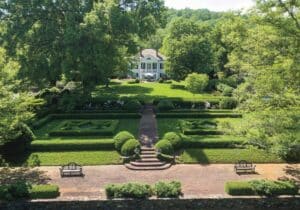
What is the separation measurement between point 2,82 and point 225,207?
1434 centimetres

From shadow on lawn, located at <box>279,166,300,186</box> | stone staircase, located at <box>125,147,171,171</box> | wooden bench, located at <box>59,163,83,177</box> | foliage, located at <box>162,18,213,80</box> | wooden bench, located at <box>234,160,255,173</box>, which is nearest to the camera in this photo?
shadow on lawn, located at <box>279,166,300,186</box>

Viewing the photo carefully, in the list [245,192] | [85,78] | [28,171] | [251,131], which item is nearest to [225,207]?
[245,192]

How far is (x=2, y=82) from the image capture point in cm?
2383

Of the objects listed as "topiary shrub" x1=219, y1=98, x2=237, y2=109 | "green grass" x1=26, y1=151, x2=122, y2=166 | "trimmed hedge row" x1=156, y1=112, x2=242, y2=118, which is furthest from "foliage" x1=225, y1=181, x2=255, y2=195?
"topiary shrub" x1=219, y1=98, x2=237, y2=109

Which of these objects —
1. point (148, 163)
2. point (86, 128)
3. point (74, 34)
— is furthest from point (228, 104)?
point (148, 163)

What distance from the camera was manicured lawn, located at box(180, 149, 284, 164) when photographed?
28406 millimetres

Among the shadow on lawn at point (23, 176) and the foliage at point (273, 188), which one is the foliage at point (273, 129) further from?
the shadow on lawn at point (23, 176)

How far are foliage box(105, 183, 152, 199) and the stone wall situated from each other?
309 millimetres

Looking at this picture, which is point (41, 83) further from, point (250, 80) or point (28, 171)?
point (250, 80)

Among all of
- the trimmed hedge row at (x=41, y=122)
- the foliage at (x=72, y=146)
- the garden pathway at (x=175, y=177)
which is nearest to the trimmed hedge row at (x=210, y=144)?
the garden pathway at (x=175, y=177)

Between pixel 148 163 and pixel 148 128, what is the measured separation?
883cm

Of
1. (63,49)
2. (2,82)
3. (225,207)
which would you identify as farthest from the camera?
(63,49)

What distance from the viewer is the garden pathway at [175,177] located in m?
22.8

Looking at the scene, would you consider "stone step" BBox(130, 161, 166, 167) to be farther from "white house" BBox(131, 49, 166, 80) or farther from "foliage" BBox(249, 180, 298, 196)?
"white house" BBox(131, 49, 166, 80)
